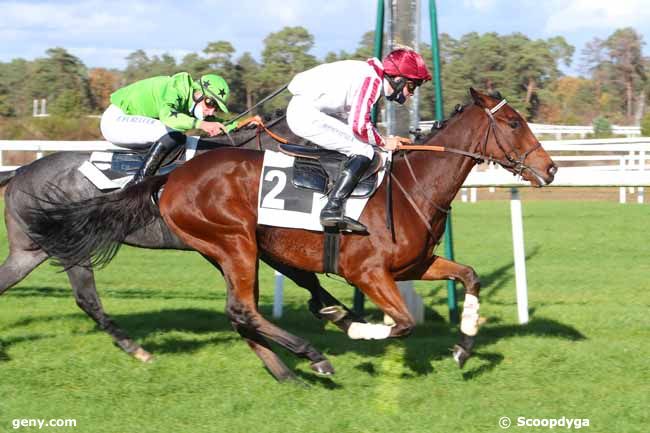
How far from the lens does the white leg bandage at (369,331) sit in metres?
4.88

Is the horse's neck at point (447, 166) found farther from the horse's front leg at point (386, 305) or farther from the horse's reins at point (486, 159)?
the horse's front leg at point (386, 305)

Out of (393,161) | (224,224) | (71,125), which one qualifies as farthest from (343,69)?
(71,125)

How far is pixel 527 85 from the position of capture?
3312cm

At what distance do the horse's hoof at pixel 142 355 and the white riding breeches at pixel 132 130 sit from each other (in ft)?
4.73

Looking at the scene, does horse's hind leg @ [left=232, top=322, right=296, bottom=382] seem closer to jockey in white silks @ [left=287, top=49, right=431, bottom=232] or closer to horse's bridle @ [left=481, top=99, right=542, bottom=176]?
jockey in white silks @ [left=287, top=49, right=431, bottom=232]

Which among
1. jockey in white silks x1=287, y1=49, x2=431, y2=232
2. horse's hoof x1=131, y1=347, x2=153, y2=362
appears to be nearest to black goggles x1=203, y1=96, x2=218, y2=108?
jockey in white silks x1=287, y1=49, x2=431, y2=232

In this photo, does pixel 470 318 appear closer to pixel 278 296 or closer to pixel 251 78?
pixel 278 296

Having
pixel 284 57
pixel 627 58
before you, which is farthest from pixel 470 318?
pixel 627 58

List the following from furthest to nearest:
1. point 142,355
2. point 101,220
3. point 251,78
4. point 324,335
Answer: point 251,78 → point 324,335 → point 142,355 → point 101,220

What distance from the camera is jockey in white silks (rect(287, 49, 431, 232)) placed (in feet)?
16.0

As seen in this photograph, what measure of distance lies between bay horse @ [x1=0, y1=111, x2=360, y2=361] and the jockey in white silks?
98 cm

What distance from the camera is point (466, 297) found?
5.11m

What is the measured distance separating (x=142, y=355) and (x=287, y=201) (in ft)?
5.02

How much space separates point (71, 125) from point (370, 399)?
2214cm
